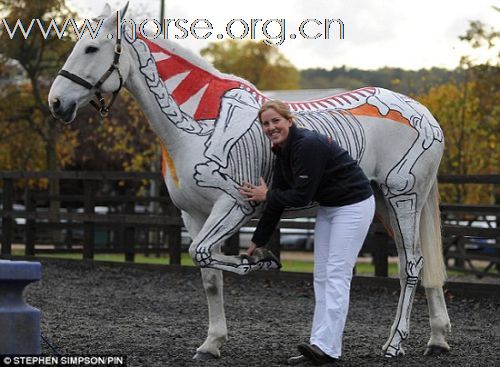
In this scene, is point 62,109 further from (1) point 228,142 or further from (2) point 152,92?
(1) point 228,142

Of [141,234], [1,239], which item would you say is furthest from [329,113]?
[141,234]

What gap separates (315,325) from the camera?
543cm

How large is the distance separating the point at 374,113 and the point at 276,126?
1.30 meters

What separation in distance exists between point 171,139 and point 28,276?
1.50 m

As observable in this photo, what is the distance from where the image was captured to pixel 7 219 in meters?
14.1

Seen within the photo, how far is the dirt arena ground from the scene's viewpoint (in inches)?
235

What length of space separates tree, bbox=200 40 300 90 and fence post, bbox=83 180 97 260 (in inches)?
1570

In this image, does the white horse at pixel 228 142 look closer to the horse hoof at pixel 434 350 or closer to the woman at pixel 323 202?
the horse hoof at pixel 434 350

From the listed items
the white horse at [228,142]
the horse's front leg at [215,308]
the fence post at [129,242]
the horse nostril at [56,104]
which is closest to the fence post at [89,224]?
the fence post at [129,242]

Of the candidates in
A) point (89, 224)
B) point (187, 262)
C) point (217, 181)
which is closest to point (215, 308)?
point (217, 181)

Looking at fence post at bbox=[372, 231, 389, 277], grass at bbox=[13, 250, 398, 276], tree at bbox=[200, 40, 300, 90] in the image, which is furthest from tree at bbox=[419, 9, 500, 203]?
tree at bbox=[200, 40, 300, 90]

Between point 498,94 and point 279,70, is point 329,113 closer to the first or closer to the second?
point 498,94

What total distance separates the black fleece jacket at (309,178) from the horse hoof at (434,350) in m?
1.35

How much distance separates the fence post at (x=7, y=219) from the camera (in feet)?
46.3
